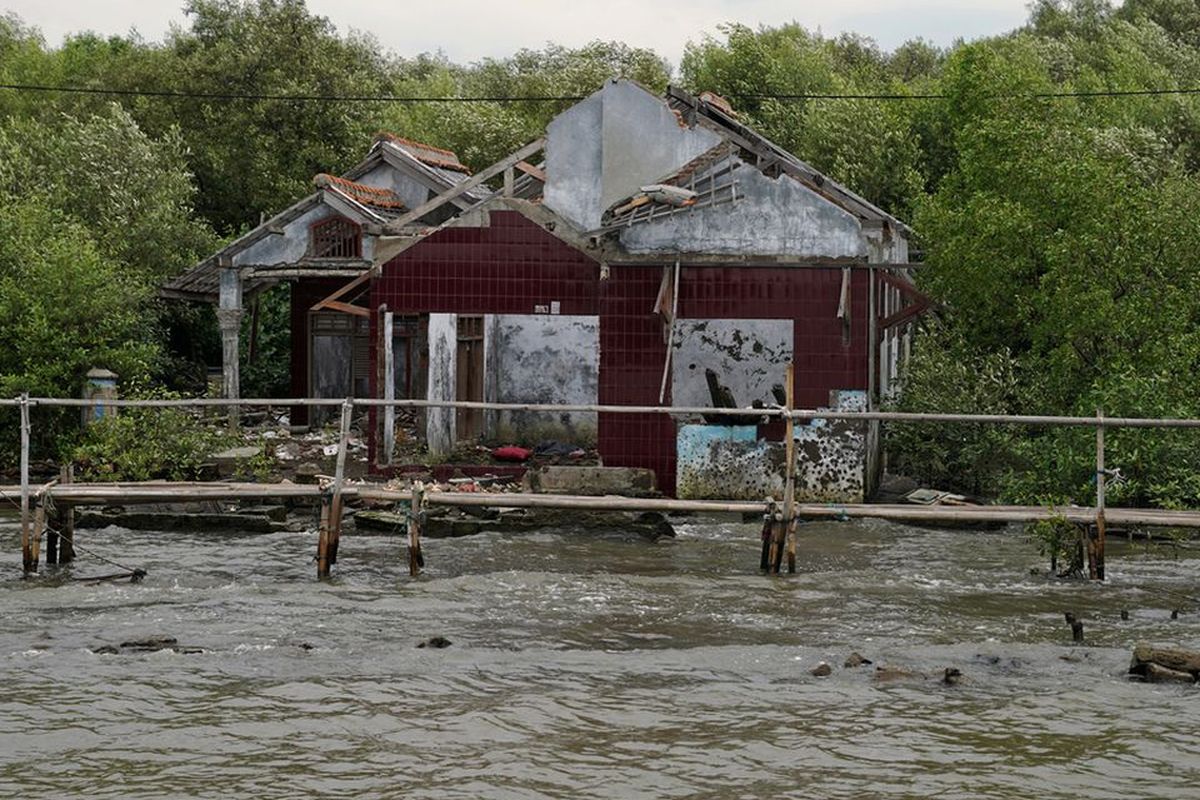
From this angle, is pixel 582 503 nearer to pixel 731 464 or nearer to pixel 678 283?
pixel 731 464

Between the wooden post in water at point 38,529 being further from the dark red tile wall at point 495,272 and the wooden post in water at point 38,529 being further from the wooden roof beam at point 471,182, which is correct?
the wooden roof beam at point 471,182

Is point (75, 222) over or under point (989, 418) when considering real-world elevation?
over

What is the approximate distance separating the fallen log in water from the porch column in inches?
713

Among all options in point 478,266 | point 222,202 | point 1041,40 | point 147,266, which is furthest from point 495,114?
point 478,266

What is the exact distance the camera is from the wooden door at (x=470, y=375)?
91.7 ft

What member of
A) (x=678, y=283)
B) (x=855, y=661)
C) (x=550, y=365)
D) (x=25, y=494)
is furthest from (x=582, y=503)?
(x=550, y=365)

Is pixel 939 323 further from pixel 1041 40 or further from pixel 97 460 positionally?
pixel 1041 40

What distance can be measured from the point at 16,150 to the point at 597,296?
1570 centimetres

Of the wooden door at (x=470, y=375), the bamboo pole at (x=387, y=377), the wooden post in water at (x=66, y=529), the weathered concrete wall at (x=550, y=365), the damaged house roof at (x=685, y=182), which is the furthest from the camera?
the weathered concrete wall at (x=550, y=365)

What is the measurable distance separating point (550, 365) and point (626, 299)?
657cm

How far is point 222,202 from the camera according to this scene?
42.2 metres

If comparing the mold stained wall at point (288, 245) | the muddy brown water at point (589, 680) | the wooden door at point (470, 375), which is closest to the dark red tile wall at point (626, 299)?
the wooden door at point (470, 375)

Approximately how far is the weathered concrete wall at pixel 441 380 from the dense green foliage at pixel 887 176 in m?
4.42

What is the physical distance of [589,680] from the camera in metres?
13.9
